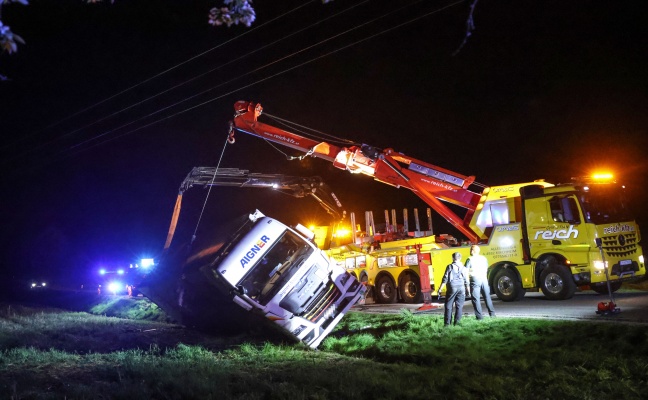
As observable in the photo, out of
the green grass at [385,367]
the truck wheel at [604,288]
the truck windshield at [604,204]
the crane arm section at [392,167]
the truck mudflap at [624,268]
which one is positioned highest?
the crane arm section at [392,167]

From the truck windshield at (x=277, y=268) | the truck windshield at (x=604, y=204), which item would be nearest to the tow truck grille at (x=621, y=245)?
the truck windshield at (x=604, y=204)

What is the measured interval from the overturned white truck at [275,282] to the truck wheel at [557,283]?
4.85 meters

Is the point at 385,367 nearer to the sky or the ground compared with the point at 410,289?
nearer to the ground

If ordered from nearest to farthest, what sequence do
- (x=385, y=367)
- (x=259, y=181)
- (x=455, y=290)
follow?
(x=385, y=367)
(x=455, y=290)
(x=259, y=181)

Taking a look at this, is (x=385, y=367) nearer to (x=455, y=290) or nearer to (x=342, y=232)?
(x=455, y=290)

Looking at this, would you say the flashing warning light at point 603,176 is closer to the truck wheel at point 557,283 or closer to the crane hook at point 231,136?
the truck wheel at point 557,283

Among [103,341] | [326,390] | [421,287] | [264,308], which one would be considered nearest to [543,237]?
[421,287]

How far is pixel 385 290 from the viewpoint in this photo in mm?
17453

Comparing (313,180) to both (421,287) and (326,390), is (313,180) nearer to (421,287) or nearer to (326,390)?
(421,287)

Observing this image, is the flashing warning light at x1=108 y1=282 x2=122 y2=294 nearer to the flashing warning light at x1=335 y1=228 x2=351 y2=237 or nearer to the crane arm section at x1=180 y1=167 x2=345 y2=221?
the flashing warning light at x1=335 y1=228 x2=351 y2=237

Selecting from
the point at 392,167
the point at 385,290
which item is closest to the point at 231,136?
the point at 392,167

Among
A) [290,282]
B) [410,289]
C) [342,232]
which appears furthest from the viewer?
[342,232]

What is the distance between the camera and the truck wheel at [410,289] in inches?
637

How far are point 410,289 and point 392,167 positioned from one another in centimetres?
416
